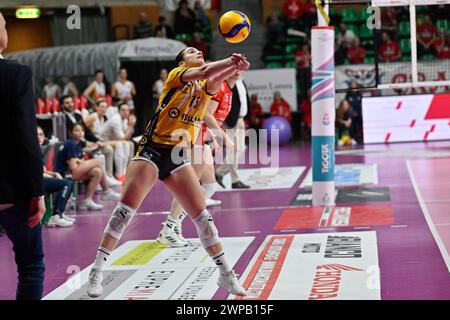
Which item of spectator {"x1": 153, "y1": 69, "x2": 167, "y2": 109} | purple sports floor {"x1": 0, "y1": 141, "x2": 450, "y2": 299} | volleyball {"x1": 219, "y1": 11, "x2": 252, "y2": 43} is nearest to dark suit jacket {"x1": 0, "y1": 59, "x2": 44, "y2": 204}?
purple sports floor {"x1": 0, "y1": 141, "x2": 450, "y2": 299}

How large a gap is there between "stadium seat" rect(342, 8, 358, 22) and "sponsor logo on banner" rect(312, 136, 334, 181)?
17037 mm

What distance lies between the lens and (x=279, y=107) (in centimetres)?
2466

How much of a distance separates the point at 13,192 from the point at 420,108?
1834 centimetres

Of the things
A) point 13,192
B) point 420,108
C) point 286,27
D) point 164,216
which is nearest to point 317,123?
point 164,216

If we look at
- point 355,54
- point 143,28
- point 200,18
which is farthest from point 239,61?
point 200,18

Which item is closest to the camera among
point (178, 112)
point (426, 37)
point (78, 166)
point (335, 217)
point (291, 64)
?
point (178, 112)

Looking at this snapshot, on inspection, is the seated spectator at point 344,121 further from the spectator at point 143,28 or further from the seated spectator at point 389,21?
the spectator at point 143,28

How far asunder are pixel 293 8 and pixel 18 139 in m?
23.9

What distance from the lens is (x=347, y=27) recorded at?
91.1ft

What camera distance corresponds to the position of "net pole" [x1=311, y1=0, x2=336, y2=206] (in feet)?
37.6

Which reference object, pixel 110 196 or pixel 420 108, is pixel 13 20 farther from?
pixel 110 196

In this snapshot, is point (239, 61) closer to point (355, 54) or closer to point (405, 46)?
point (355, 54)

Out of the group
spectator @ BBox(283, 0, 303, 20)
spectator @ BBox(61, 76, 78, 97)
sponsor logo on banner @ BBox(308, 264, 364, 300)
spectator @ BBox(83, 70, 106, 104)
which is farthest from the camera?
spectator @ BBox(283, 0, 303, 20)

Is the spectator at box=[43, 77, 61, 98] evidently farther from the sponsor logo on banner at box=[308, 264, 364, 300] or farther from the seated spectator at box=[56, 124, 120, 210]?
the sponsor logo on banner at box=[308, 264, 364, 300]
